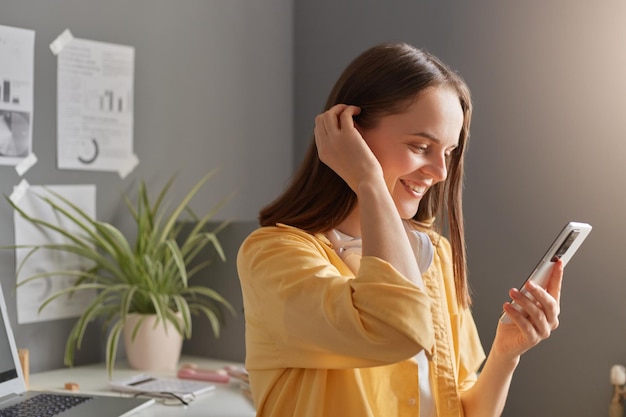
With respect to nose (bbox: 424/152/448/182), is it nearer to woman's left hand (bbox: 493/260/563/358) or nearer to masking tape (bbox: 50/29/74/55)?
woman's left hand (bbox: 493/260/563/358)

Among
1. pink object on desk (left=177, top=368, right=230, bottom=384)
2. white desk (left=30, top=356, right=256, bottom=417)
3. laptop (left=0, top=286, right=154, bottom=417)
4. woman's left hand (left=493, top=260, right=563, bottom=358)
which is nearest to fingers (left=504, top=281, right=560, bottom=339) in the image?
woman's left hand (left=493, top=260, right=563, bottom=358)

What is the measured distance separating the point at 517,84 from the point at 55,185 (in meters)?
1.25

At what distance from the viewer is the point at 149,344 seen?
230cm

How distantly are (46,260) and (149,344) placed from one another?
356 mm

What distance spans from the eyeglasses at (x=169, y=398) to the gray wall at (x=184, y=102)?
0.44 m

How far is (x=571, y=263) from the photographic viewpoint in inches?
82.4

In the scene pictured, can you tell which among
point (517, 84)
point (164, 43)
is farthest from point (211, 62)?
point (517, 84)

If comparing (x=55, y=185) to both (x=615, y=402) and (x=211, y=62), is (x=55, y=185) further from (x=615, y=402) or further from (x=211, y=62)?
(x=615, y=402)

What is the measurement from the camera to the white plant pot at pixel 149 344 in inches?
90.3

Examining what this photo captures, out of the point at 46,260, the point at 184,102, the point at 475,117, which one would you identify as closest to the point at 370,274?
the point at 475,117

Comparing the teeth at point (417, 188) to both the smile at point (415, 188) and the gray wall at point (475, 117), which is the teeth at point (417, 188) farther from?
the gray wall at point (475, 117)

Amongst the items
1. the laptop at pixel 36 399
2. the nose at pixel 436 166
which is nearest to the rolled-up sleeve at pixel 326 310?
the nose at pixel 436 166

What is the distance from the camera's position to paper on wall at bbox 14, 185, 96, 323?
221cm

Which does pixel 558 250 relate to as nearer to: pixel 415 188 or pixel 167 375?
pixel 415 188
